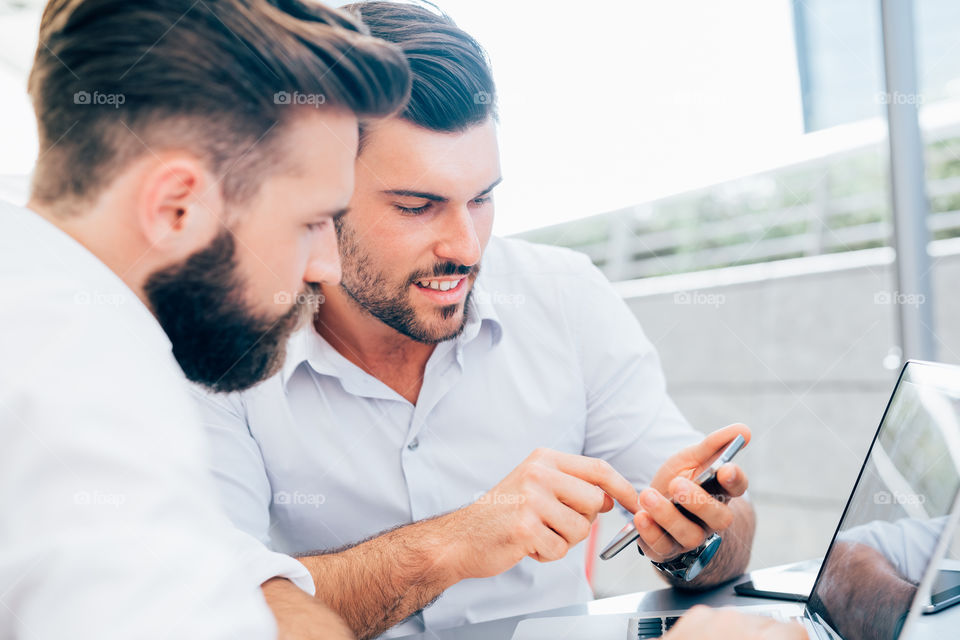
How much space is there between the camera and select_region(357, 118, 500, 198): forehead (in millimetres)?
1127

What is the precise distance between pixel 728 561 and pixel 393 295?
632 mm

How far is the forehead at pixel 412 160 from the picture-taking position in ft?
3.70

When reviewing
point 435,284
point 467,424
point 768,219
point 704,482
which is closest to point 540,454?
point 704,482

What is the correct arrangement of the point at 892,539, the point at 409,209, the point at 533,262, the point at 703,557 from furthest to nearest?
the point at 533,262 → the point at 409,209 → the point at 703,557 → the point at 892,539

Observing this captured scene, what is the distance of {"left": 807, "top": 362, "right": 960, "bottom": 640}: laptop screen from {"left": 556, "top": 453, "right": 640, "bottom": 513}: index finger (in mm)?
209

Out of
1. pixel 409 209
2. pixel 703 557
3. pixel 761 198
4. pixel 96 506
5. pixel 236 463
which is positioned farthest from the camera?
pixel 761 198

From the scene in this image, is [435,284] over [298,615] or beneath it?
over

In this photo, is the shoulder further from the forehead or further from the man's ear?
the man's ear

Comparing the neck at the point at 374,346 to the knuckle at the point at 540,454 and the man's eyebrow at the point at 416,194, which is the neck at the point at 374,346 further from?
the knuckle at the point at 540,454

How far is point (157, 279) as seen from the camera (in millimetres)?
717

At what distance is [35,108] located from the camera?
0.74 m

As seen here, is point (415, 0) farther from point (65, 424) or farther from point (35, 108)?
point (65, 424)

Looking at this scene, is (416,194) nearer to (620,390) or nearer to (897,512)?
(620,390)

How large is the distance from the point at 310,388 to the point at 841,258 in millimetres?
1727
